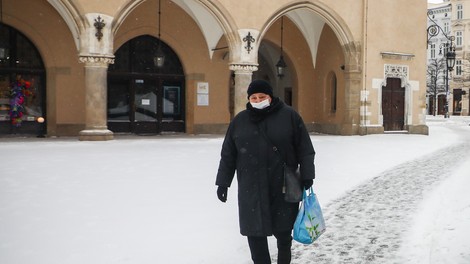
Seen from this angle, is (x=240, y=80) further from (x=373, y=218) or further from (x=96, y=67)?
(x=373, y=218)

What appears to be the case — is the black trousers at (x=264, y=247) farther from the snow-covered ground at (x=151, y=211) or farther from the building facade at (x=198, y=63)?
the building facade at (x=198, y=63)

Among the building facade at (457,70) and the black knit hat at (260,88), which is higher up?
the building facade at (457,70)

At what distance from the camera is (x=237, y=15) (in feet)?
54.5

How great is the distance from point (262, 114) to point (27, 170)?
20.5 feet

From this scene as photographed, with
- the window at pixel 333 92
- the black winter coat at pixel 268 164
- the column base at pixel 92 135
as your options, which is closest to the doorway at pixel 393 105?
the window at pixel 333 92

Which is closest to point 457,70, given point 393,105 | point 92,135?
point 393,105

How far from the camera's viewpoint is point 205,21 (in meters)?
18.8

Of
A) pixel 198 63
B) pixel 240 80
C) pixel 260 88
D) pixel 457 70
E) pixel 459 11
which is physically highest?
pixel 459 11

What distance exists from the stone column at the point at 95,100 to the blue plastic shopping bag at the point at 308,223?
12.0 m

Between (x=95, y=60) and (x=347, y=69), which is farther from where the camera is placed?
(x=347, y=69)

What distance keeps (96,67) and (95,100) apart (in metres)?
1.02

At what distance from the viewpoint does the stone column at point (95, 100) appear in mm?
14539

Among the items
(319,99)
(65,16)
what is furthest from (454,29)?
(65,16)

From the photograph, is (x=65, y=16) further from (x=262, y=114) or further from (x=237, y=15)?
(x=262, y=114)
